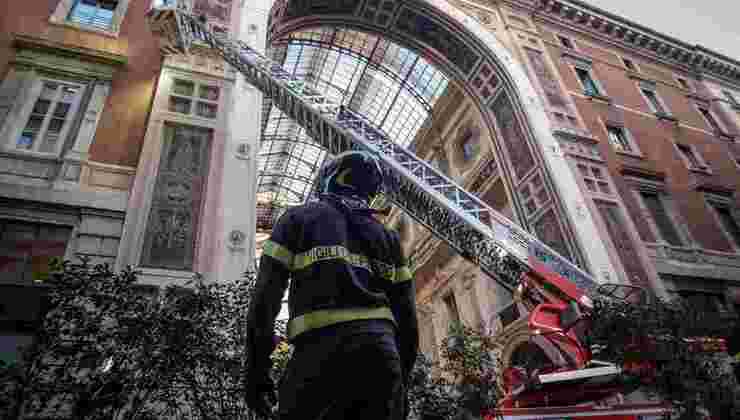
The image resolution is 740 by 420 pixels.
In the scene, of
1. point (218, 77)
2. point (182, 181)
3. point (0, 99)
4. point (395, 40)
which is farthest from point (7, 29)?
point (395, 40)

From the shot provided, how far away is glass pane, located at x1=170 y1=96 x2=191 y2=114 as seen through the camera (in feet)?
28.8

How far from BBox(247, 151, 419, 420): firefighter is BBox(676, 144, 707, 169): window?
61.7 ft

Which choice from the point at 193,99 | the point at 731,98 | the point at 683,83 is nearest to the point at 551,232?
the point at 193,99

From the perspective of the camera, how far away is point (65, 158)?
7.40 m

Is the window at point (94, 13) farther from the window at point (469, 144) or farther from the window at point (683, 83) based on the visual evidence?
the window at point (683, 83)

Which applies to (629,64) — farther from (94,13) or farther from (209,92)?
(94,13)

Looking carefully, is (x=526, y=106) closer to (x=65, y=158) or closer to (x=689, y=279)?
(x=689, y=279)

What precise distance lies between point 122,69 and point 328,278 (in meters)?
9.33

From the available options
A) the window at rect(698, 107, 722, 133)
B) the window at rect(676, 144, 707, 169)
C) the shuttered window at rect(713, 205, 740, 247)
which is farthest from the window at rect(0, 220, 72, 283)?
the window at rect(698, 107, 722, 133)

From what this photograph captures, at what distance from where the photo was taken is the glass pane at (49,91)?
817 cm

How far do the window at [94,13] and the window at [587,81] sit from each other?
54.3 feet

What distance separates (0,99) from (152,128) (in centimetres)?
262

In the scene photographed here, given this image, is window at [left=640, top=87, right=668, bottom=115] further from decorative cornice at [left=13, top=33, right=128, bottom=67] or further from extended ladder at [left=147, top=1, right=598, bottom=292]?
decorative cornice at [left=13, top=33, right=128, bottom=67]

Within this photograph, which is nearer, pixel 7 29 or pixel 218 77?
pixel 7 29
